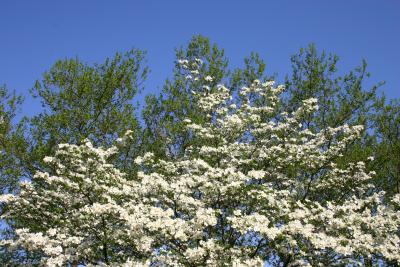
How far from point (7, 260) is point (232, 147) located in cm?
1357

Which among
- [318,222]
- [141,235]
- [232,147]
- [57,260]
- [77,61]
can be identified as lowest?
[57,260]

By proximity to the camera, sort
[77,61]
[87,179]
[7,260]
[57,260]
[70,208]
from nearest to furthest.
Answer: [57,260]
[87,179]
[70,208]
[7,260]
[77,61]

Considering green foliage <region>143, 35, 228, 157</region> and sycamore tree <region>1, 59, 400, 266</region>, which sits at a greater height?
green foliage <region>143, 35, 228, 157</region>

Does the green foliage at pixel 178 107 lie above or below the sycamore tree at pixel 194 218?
above

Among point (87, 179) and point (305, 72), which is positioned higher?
point (305, 72)

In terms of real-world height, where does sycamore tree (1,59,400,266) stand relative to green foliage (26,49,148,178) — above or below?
below

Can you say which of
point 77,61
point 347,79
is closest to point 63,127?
point 77,61

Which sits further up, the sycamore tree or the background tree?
the background tree

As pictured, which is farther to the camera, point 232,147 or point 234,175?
point 232,147

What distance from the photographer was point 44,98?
2702 cm

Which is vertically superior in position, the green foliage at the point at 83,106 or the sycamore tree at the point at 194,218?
the green foliage at the point at 83,106

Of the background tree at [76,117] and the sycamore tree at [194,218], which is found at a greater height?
the background tree at [76,117]

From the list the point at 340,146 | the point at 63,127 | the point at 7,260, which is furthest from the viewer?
the point at 63,127

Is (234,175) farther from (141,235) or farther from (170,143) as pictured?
(170,143)
